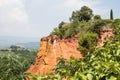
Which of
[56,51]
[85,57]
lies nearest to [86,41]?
[56,51]

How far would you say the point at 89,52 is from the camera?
28.7 feet

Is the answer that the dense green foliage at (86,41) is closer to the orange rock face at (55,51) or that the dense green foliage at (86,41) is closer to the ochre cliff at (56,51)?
the ochre cliff at (56,51)

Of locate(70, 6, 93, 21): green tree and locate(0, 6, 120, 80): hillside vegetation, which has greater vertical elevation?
locate(70, 6, 93, 21): green tree

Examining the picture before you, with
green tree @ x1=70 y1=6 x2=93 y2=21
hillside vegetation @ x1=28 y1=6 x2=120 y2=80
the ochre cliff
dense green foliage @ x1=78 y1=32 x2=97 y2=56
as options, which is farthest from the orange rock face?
green tree @ x1=70 y1=6 x2=93 y2=21

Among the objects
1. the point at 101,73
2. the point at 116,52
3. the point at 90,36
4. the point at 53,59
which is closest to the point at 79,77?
the point at 101,73

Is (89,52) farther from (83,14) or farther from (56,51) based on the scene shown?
(83,14)

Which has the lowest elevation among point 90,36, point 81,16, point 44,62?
point 44,62

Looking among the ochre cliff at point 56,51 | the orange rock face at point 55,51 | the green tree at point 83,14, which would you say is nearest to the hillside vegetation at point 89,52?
the green tree at point 83,14

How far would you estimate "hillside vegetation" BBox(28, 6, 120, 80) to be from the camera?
16.6ft

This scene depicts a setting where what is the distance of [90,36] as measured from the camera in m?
40.1

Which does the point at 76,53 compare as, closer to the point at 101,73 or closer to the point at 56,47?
the point at 56,47

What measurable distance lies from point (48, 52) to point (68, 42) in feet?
9.41

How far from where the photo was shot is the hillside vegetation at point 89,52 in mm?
5055

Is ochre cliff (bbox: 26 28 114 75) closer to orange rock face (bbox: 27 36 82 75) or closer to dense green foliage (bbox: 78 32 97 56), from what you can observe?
orange rock face (bbox: 27 36 82 75)
